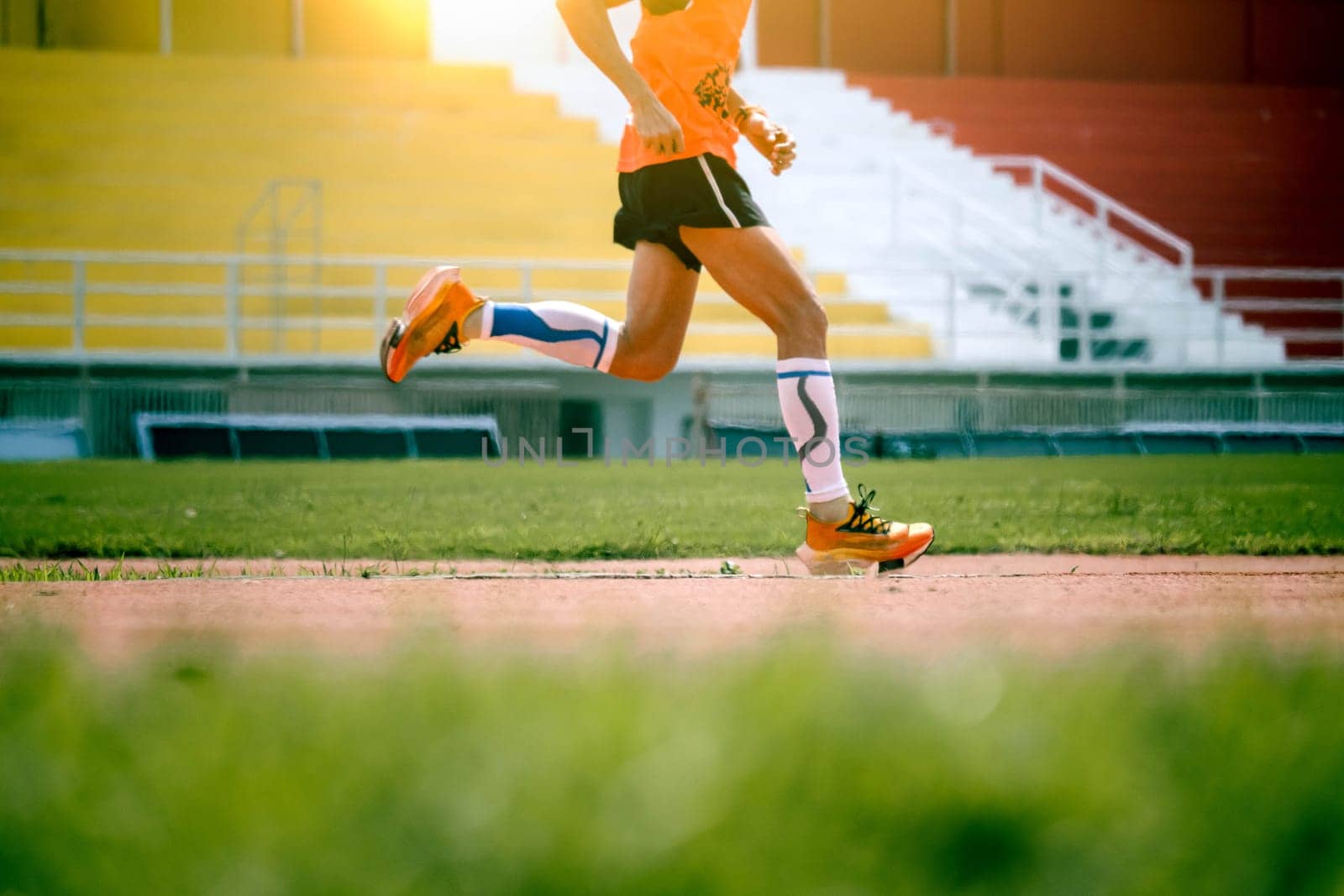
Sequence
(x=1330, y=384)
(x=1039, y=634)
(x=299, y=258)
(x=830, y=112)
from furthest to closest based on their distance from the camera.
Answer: (x=830, y=112), (x=1330, y=384), (x=299, y=258), (x=1039, y=634)

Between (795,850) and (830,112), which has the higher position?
(830,112)

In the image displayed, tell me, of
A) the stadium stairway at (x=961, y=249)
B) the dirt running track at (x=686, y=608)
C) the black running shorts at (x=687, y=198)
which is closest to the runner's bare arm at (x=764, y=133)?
the black running shorts at (x=687, y=198)

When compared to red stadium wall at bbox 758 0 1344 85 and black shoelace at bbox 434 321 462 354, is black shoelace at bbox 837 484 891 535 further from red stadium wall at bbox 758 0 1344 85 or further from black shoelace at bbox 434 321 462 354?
red stadium wall at bbox 758 0 1344 85

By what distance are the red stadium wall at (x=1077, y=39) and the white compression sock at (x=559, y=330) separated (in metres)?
Result: 19.4

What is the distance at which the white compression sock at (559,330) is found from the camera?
3.57 metres

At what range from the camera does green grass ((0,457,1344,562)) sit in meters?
4.24

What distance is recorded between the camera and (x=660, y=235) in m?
3.38

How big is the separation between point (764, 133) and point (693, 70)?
0.96 ft

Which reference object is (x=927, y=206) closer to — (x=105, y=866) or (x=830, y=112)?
(x=830, y=112)

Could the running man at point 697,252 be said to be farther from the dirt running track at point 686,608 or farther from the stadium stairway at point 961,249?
the stadium stairway at point 961,249

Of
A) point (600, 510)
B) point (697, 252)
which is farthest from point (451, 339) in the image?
point (600, 510)

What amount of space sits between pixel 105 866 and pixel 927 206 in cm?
1569

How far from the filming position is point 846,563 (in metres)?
3.29

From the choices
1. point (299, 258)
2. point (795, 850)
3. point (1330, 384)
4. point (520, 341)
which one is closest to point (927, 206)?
point (1330, 384)
